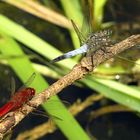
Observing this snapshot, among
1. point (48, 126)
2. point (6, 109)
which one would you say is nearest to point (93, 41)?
point (6, 109)

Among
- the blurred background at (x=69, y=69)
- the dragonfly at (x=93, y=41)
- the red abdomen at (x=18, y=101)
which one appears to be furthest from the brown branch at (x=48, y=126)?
the red abdomen at (x=18, y=101)

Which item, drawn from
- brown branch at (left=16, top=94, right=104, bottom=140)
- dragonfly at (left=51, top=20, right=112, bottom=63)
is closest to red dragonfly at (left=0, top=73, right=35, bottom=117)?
dragonfly at (left=51, top=20, right=112, bottom=63)

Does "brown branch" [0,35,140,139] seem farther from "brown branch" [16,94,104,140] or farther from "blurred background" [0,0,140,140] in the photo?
"brown branch" [16,94,104,140]

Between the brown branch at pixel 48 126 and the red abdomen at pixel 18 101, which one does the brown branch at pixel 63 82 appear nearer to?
the red abdomen at pixel 18 101

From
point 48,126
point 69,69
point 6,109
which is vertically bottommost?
point 48,126

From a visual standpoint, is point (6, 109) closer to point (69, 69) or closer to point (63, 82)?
point (63, 82)

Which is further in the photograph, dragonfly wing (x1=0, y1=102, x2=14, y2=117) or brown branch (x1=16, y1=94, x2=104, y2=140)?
brown branch (x1=16, y1=94, x2=104, y2=140)
